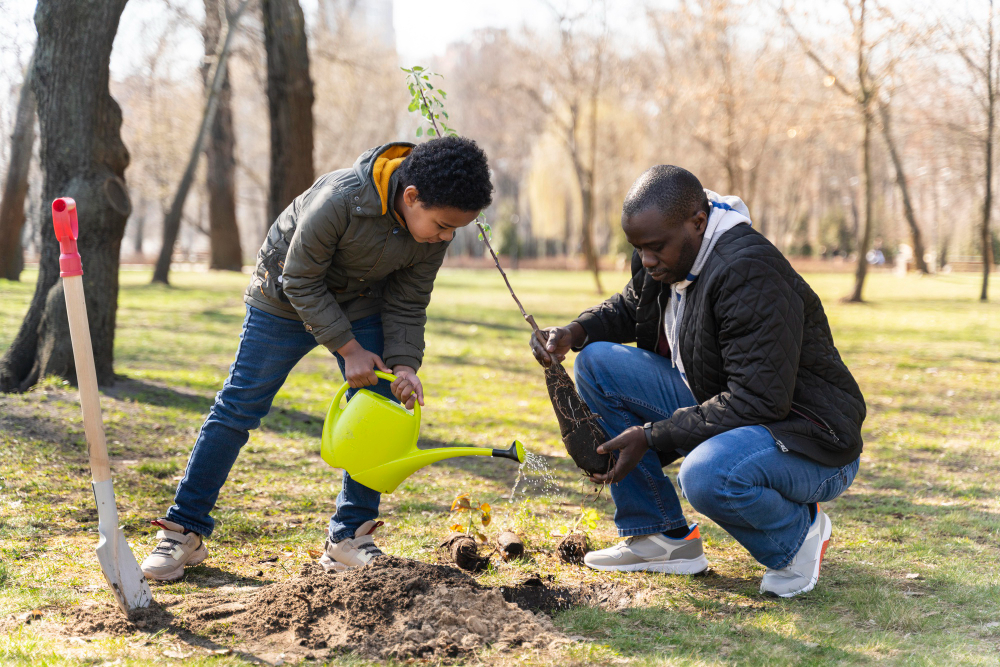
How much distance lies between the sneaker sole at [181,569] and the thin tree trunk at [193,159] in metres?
10.7

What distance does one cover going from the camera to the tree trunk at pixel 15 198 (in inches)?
474

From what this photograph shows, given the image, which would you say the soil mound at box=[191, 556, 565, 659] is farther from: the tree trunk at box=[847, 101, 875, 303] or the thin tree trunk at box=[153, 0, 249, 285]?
the tree trunk at box=[847, 101, 875, 303]

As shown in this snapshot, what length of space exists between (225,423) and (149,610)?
64 centimetres

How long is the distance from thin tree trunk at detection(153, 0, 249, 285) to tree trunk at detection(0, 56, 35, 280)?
2372 mm

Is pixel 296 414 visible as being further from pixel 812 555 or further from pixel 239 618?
pixel 812 555

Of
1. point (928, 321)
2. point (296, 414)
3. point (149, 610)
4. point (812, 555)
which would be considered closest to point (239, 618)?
point (149, 610)

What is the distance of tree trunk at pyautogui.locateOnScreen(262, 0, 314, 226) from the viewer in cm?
760

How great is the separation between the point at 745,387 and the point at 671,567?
0.83 meters

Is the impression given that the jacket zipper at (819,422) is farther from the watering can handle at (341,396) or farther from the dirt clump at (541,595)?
the watering can handle at (341,396)

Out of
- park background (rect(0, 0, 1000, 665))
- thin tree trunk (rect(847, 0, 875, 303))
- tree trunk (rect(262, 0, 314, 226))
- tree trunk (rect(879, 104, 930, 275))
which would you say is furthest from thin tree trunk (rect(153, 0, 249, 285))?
tree trunk (rect(879, 104, 930, 275))

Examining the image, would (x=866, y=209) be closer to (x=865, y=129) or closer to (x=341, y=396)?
(x=865, y=129)

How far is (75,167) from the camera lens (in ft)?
16.8

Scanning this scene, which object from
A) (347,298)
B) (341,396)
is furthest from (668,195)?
(341,396)

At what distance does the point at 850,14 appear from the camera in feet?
46.0
